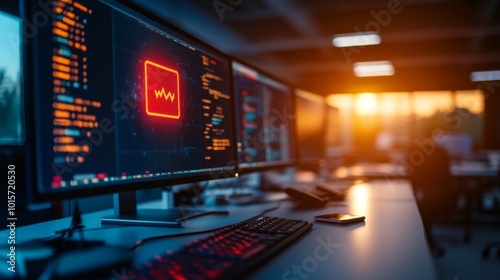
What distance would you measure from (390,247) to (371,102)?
32.1 feet

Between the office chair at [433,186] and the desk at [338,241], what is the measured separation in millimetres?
2350

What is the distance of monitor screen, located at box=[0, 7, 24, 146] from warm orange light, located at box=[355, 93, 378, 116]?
9534mm

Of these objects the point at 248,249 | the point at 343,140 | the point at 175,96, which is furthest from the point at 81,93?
the point at 343,140

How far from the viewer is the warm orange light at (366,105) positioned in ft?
32.6

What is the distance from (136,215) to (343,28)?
510cm

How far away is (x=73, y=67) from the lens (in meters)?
0.72

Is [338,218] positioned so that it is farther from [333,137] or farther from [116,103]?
[333,137]

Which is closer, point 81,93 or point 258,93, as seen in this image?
point 81,93

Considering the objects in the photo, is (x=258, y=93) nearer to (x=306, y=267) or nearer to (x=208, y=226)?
(x=208, y=226)

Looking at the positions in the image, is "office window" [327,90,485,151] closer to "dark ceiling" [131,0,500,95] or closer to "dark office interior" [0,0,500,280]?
"dark ceiling" [131,0,500,95]

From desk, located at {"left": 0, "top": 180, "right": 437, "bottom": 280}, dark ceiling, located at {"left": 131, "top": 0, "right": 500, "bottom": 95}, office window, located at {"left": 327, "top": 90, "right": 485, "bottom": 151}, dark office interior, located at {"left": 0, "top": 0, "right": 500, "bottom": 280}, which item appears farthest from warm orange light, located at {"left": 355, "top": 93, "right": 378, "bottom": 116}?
desk, located at {"left": 0, "top": 180, "right": 437, "bottom": 280}

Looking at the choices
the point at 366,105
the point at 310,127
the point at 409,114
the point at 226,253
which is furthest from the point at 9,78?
the point at 409,114

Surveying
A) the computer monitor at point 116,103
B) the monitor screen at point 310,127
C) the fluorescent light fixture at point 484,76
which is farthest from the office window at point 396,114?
the computer monitor at point 116,103

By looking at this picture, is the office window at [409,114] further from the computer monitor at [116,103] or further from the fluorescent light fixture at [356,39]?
the computer monitor at [116,103]
